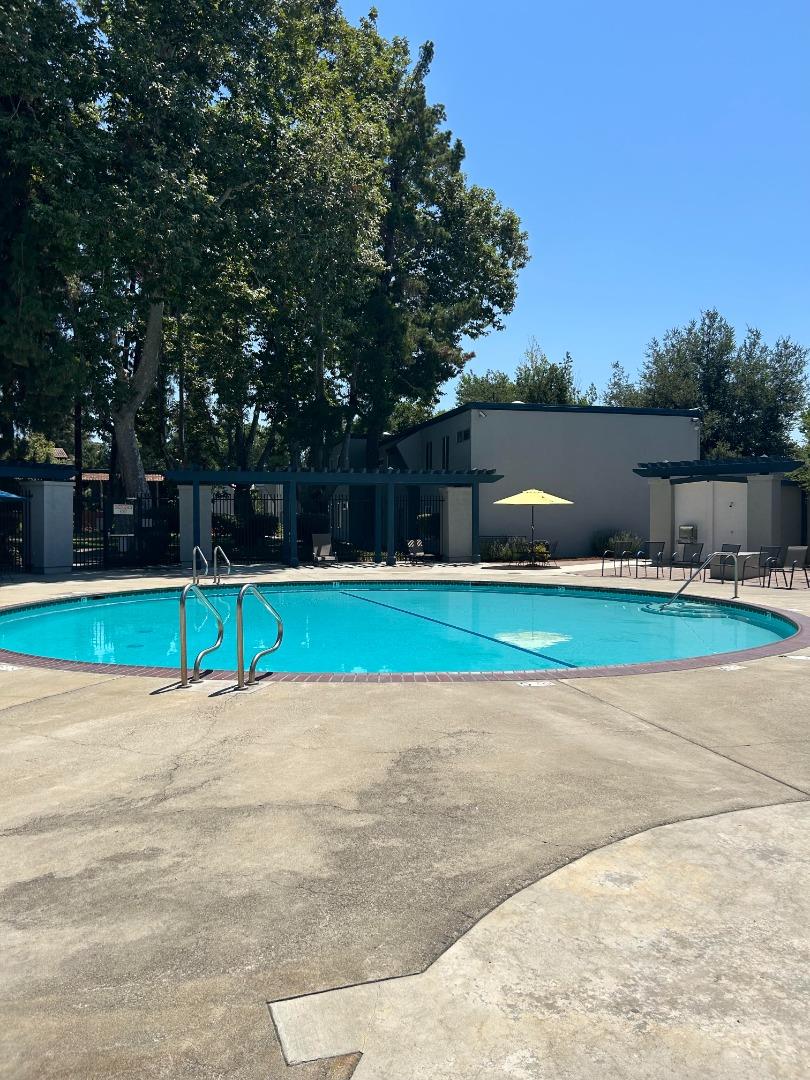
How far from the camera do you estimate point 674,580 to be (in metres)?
19.5

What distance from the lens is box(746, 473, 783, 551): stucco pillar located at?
22.9 meters

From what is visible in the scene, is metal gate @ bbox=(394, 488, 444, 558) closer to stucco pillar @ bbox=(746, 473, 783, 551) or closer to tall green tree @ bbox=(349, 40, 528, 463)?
tall green tree @ bbox=(349, 40, 528, 463)

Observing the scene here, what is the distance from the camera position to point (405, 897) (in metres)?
3.44

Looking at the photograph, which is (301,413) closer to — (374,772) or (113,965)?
(374,772)

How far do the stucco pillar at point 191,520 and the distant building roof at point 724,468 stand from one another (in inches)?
546

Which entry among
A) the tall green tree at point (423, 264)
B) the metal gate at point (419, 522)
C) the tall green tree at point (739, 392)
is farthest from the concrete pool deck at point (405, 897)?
the tall green tree at point (739, 392)

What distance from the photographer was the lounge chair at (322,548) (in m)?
26.6

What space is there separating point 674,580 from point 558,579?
2.83m

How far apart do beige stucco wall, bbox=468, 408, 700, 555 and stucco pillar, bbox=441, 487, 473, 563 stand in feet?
8.12

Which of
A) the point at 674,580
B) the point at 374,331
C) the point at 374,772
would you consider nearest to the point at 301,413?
the point at 374,331

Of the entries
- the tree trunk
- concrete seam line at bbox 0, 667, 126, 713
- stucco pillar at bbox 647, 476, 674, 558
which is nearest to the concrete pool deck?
concrete seam line at bbox 0, 667, 126, 713

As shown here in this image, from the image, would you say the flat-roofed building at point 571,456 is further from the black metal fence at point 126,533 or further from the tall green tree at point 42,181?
the tall green tree at point 42,181

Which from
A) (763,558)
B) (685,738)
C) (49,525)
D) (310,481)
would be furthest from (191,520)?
(685,738)

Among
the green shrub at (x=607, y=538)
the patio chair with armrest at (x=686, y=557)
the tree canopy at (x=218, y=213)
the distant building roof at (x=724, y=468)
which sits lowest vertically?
the patio chair with armrest at (x=686, y=557)
